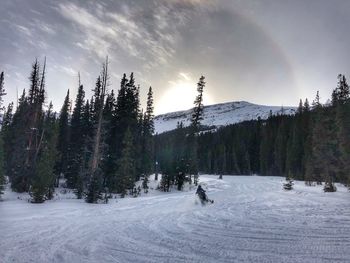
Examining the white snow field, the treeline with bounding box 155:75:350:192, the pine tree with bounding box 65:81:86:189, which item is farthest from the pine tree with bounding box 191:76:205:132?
the white snow field

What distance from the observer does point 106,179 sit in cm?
4016

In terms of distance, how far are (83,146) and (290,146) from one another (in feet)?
196

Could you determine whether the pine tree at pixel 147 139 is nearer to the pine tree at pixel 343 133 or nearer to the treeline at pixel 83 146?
the treeline at pixel 83 146

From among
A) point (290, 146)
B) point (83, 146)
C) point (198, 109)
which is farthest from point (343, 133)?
point (290, 146)

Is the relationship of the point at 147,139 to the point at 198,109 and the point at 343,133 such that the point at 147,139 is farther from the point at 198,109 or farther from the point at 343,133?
the point at 343,133

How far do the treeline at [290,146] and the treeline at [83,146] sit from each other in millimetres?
6275

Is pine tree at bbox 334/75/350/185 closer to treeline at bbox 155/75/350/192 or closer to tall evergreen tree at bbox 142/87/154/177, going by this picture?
treeline at bbox 155/75/350/192

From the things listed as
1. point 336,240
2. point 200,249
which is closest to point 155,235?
point 200,249

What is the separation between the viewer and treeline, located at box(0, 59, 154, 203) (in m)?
25.7

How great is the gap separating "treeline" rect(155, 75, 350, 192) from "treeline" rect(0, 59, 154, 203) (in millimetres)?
6275

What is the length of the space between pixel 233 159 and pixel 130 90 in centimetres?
7801

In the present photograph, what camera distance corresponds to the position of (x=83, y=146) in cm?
4378

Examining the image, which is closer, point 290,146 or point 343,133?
point 343,133

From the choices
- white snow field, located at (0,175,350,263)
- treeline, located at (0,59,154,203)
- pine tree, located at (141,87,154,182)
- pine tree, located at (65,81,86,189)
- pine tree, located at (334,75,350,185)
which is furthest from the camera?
pine tree, located at (141,87,154,182)
